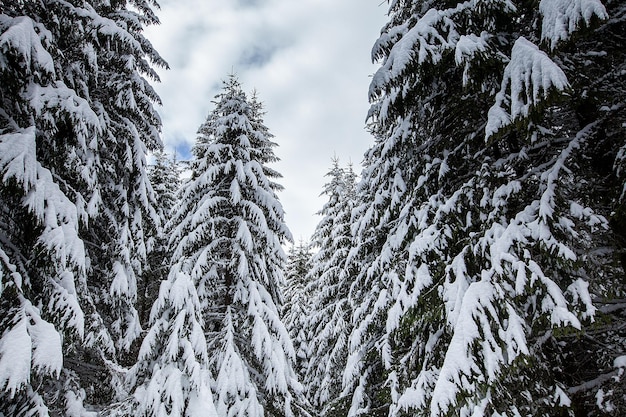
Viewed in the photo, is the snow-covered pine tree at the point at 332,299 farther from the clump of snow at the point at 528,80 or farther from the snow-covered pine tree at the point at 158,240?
the clump of snow at the point at 528,80

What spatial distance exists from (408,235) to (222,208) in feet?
19.9

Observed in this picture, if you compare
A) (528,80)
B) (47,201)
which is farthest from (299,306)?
(528,80)

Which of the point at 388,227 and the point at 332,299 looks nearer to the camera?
the point at 388,227

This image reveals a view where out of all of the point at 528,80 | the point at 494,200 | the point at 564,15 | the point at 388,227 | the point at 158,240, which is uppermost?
the point at 158,240

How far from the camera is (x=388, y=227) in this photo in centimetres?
1041

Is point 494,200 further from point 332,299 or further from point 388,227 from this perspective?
point 332,299

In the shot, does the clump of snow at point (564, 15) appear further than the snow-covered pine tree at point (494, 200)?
No

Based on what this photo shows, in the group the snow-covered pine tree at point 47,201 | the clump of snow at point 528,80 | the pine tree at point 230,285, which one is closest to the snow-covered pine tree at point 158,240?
the pine tree at point 230,285

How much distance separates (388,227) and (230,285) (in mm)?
→ 4752

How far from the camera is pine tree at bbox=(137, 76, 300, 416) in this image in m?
7.64

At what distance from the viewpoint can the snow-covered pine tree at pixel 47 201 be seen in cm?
508

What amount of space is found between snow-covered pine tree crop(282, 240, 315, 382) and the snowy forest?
868 cm

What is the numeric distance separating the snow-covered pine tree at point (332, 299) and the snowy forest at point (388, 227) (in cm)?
229

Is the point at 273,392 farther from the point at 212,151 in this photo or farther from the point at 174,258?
the point at 212,151
